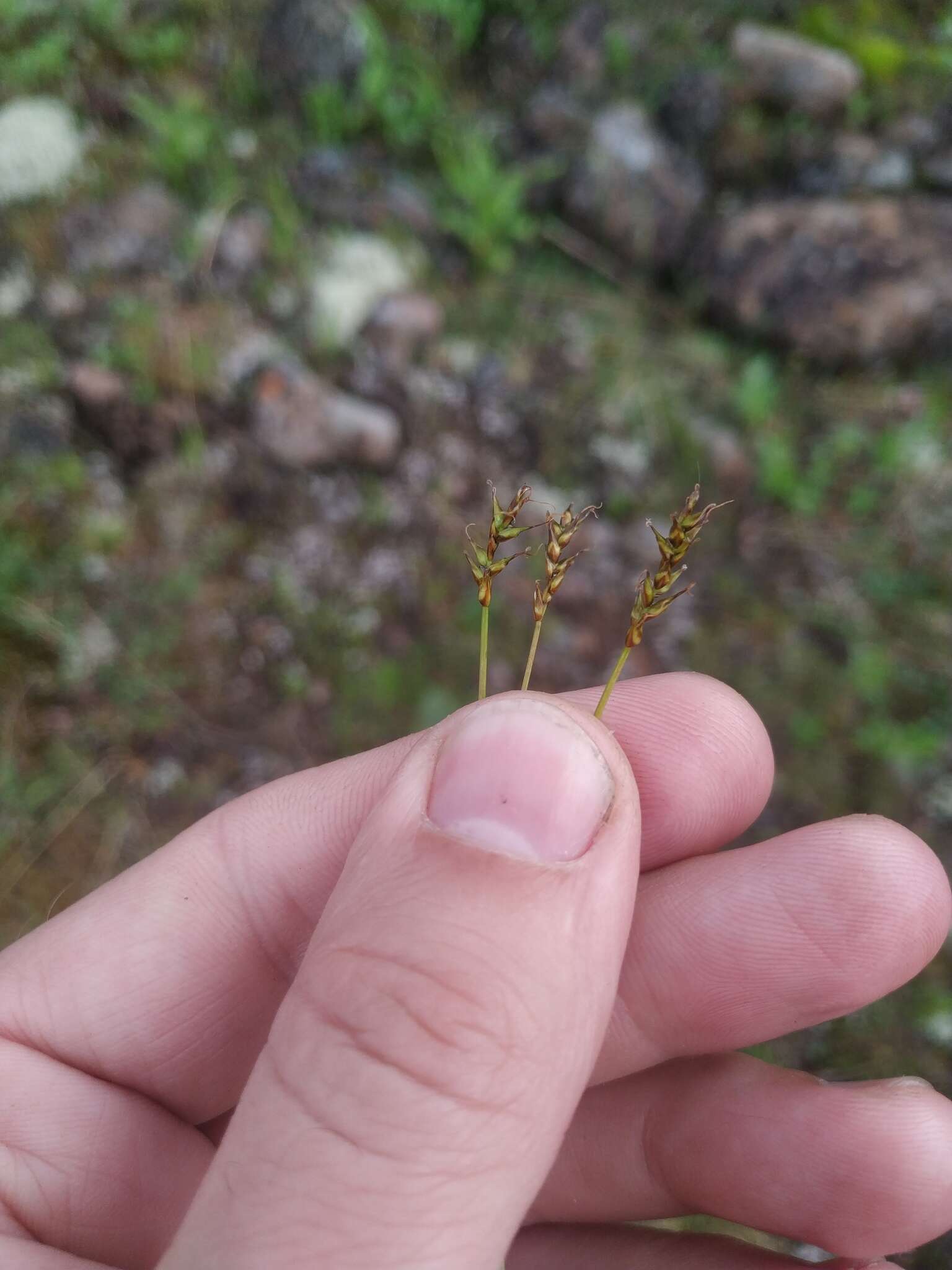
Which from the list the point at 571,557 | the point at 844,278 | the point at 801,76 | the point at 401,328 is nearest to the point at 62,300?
the point at 401,328

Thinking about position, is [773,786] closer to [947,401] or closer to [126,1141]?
[947,401]

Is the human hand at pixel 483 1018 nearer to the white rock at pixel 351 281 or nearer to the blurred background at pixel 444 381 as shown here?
the blurred background at pixel 444 381

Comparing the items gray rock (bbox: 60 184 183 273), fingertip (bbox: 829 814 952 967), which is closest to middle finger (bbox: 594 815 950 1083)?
fingertip (bbox: 829 814 952 967)

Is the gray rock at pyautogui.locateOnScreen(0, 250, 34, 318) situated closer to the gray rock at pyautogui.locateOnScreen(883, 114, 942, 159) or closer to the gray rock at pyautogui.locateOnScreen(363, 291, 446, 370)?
the gray rock at pyautogui.locateOnScreen(363, 291, 446, 370)

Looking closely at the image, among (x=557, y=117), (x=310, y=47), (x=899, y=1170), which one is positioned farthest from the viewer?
(x=557, y=117)

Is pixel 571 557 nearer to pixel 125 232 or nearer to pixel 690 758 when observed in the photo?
pixel 690 758
